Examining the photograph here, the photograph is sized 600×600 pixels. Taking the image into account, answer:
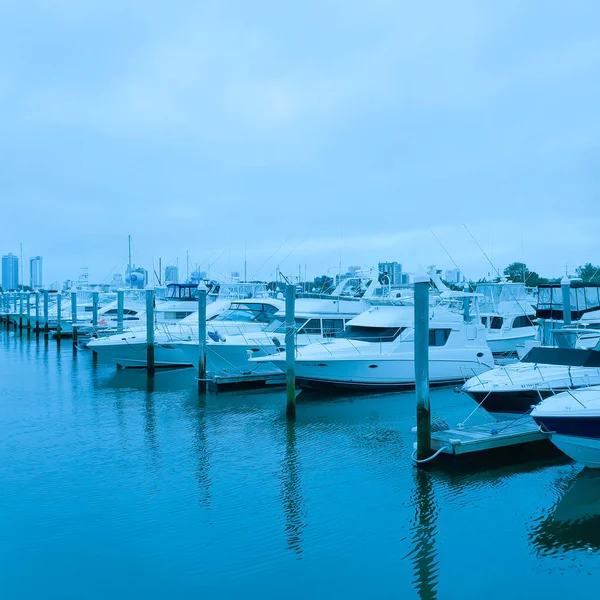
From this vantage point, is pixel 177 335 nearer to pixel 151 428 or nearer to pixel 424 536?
pixel 151 428

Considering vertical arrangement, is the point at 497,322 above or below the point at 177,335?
above

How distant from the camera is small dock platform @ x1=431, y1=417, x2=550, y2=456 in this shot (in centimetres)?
1163

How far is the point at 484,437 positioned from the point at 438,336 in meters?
8.95

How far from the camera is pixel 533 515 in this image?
957 centimetres

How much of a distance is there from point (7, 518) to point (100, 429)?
5.95 meters

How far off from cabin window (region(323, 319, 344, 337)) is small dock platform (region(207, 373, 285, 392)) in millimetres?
3525

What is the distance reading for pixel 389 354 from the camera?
65.7 feet

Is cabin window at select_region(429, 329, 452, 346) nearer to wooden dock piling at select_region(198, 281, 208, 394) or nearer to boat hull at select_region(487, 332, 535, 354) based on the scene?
wooden dock piling at select_region(198, 281, 208, 394)

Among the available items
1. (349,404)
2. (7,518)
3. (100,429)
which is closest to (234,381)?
(349,404)

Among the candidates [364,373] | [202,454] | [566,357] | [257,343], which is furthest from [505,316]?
[202,454]

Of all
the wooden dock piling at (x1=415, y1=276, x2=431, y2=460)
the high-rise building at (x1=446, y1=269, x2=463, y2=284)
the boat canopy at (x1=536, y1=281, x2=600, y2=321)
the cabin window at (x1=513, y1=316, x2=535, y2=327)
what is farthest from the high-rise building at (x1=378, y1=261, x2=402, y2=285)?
the wooden dock piling at (x1=415, y1=276, x2=431, y2=460)

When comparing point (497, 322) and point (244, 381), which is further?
point (497, 322)

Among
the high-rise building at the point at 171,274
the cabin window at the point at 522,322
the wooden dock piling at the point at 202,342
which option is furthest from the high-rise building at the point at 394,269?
the high-rise building at the point at 171,274

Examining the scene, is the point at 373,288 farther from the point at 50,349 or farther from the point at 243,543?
the point at 50,349
